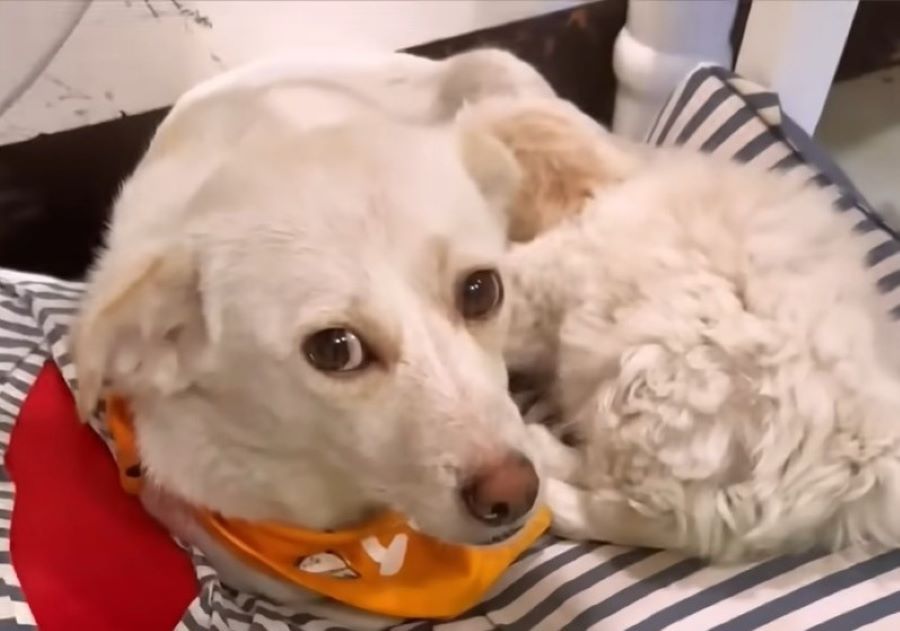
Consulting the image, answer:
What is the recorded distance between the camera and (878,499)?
1.03 metres

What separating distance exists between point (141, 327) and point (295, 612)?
38 cm

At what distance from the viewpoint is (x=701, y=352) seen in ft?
3.50

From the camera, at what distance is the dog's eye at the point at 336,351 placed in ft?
Result: 2.97

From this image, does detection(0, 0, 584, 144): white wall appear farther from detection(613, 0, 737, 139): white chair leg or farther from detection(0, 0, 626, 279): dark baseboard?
detection(613, 0, 737, 139): white chair leg

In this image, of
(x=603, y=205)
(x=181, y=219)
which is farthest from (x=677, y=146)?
(x=181, y=219)

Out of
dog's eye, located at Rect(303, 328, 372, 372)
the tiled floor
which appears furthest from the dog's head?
the tiled floor

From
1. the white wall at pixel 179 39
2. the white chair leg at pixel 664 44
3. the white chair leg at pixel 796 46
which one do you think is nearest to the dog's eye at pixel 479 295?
the white chair leg at pixel 796 46

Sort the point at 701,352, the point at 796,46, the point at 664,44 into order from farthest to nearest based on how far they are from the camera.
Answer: the point at 664,44
the point at 796,46
the point at 701,352

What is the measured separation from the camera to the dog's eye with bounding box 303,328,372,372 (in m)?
0.90

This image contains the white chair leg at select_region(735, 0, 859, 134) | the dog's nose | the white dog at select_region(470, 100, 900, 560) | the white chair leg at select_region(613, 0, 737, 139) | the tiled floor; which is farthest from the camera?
the tiled floor

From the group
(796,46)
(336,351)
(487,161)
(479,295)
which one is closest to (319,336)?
(336,351)

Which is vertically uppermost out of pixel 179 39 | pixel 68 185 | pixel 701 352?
pixel 701 352

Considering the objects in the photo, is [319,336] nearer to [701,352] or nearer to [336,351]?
[336,351]

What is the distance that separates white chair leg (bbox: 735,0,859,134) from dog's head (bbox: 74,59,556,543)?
23.5 inches
